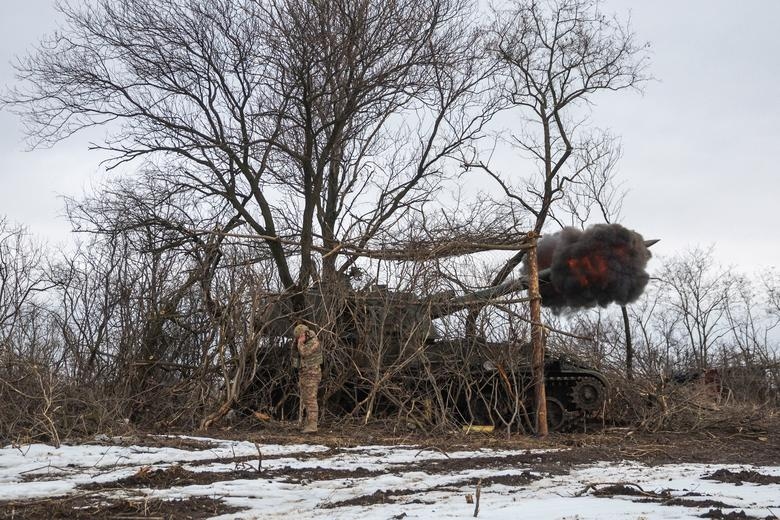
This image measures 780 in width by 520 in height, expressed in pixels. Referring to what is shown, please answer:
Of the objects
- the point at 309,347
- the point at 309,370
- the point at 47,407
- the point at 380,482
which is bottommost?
the point at 380,482

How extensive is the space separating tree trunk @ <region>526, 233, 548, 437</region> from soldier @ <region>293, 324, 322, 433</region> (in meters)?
3.42

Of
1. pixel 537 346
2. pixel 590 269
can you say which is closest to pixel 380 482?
pixel 537 346

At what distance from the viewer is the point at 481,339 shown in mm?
15414

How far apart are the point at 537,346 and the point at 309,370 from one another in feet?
11.9

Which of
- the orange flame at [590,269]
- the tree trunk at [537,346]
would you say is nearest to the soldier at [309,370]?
the tree trunk at [537,346]

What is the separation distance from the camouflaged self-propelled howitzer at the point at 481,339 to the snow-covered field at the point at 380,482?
3.53 m

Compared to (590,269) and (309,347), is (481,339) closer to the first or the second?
(590,269)

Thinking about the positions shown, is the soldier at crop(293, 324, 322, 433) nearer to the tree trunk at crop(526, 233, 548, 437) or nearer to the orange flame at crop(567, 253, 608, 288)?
the tree trunk at crop(526, 233, 548, 437)

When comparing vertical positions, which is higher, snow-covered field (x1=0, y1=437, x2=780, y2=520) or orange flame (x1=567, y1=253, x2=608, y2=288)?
orange flame (x1=567, y1=253, x2=608, y2=288)

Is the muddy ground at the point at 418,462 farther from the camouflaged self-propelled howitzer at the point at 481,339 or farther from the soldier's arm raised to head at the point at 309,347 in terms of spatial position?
the soldier's arm raised to head at the point at 309,347

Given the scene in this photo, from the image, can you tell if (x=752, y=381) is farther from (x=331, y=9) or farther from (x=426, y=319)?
(x=331, y=9)

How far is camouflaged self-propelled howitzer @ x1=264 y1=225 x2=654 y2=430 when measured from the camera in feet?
50.1

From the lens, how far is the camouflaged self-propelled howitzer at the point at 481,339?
50.1 ft

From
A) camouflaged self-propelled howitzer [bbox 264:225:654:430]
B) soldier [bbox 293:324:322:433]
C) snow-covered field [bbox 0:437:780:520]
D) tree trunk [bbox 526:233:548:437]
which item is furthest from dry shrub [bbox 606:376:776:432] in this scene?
soldier [bbox 293:324:322:433]
